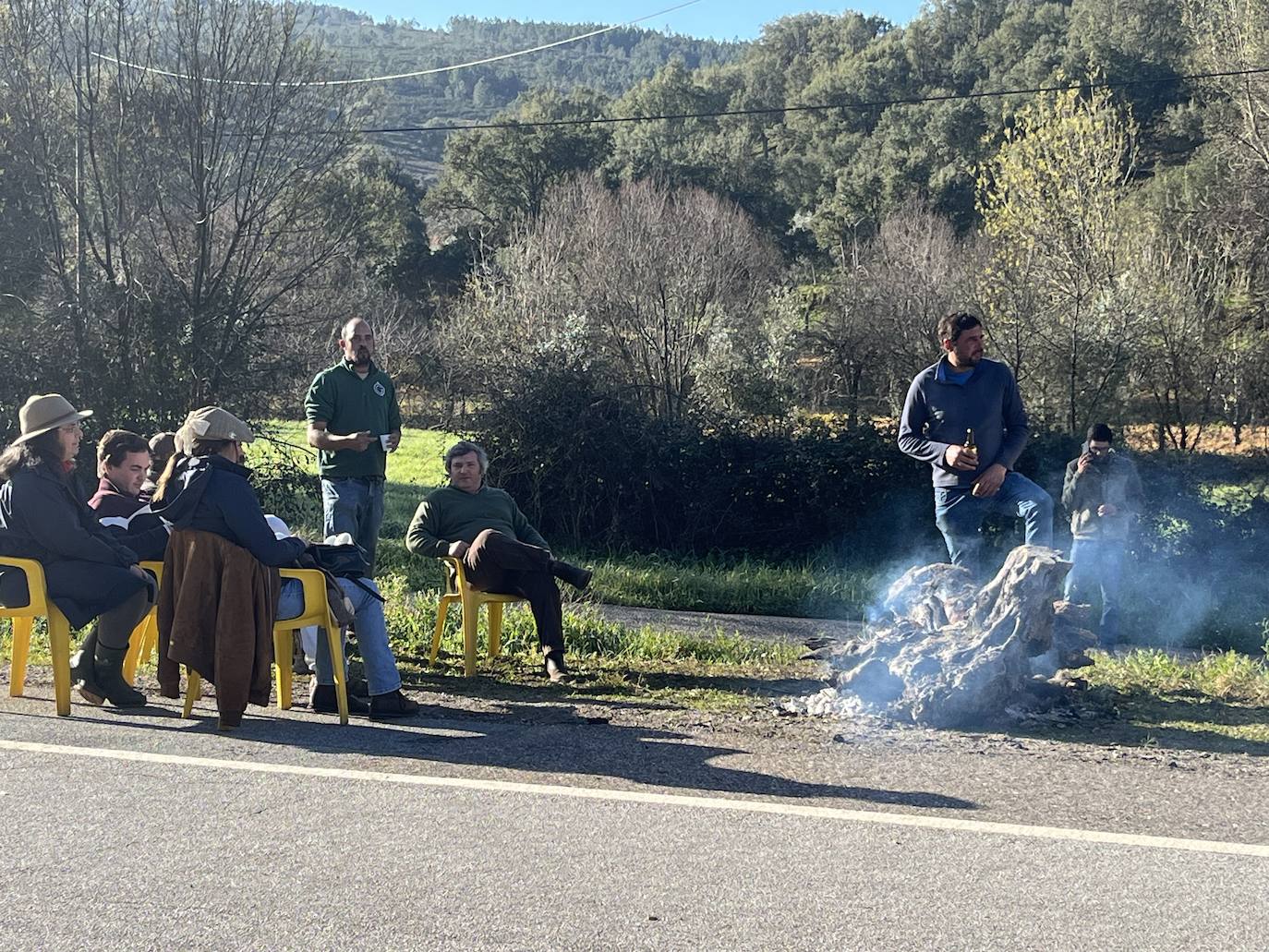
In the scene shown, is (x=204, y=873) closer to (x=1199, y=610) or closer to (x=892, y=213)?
(x=1199, y=610)

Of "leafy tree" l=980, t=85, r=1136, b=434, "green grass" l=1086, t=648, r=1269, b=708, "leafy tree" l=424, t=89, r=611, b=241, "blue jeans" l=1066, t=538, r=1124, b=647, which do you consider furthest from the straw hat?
"leafy tree" l=424, t=89, r=611, b=241

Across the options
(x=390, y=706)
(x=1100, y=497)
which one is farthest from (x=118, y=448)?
(x=1100, y=497)

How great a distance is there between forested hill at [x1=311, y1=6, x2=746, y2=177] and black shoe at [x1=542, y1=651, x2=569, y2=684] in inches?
4357

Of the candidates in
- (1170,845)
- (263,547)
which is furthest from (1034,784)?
(263,547)

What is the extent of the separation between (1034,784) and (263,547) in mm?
3911

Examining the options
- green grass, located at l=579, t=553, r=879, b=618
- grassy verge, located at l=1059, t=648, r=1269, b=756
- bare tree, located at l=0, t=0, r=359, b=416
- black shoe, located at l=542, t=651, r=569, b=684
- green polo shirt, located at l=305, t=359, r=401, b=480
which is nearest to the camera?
grassy verge, located at l=1059, t=648, r=1269, b=756

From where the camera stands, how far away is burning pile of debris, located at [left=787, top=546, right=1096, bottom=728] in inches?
263

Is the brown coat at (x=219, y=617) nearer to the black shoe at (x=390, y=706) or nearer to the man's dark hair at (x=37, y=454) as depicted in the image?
the black shoe at (x=390, y=706)

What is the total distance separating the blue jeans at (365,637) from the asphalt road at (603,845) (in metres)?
0.63

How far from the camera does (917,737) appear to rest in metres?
6.38

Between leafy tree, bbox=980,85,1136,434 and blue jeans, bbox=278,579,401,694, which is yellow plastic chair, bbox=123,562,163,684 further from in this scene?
leafy tree, bbox=980,85,1136,434

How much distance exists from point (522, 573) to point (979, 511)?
9.55 ft

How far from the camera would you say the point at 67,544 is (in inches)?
272

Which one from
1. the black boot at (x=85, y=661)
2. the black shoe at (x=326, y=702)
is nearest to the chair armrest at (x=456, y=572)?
the black shoe at (x=326, y=702)
